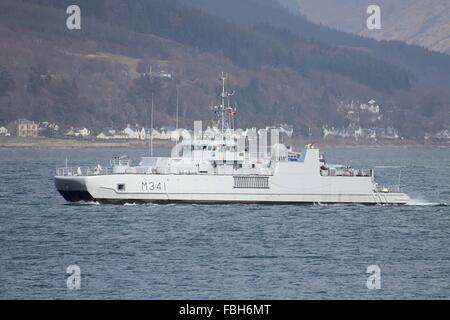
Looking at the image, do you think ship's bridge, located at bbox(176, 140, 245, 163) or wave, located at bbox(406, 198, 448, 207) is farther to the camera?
wave, located at bbox(406, 198, 448, 207)

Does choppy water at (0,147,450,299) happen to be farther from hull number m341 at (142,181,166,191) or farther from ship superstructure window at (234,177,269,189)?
ship superstructure window at (234,177,269,189)

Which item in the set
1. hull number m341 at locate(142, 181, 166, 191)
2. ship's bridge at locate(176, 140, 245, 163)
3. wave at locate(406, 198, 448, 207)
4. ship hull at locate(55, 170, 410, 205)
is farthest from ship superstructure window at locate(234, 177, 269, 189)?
wave at locate(406, 198, 448, 207)

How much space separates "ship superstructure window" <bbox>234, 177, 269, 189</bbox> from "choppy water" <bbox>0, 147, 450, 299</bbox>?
1313mm

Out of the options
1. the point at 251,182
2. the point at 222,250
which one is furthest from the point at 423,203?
the point at 222,250

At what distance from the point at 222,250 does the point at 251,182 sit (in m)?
18.2

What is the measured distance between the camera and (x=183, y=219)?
78438mm

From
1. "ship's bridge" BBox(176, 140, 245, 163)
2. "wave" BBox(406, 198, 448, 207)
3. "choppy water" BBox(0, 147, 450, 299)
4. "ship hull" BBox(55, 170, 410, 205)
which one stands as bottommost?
"choppy water" BBox(0, 147, 450, 299)

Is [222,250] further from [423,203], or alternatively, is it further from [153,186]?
[423,203]

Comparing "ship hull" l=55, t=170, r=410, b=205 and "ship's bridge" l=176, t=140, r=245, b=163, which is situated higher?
"ship's bridge" l=176, t=140, r=245, b=163

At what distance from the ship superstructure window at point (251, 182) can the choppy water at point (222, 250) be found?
1313 millimetres

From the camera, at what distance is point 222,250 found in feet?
219

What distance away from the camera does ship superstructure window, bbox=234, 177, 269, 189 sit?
84375 millimetres
